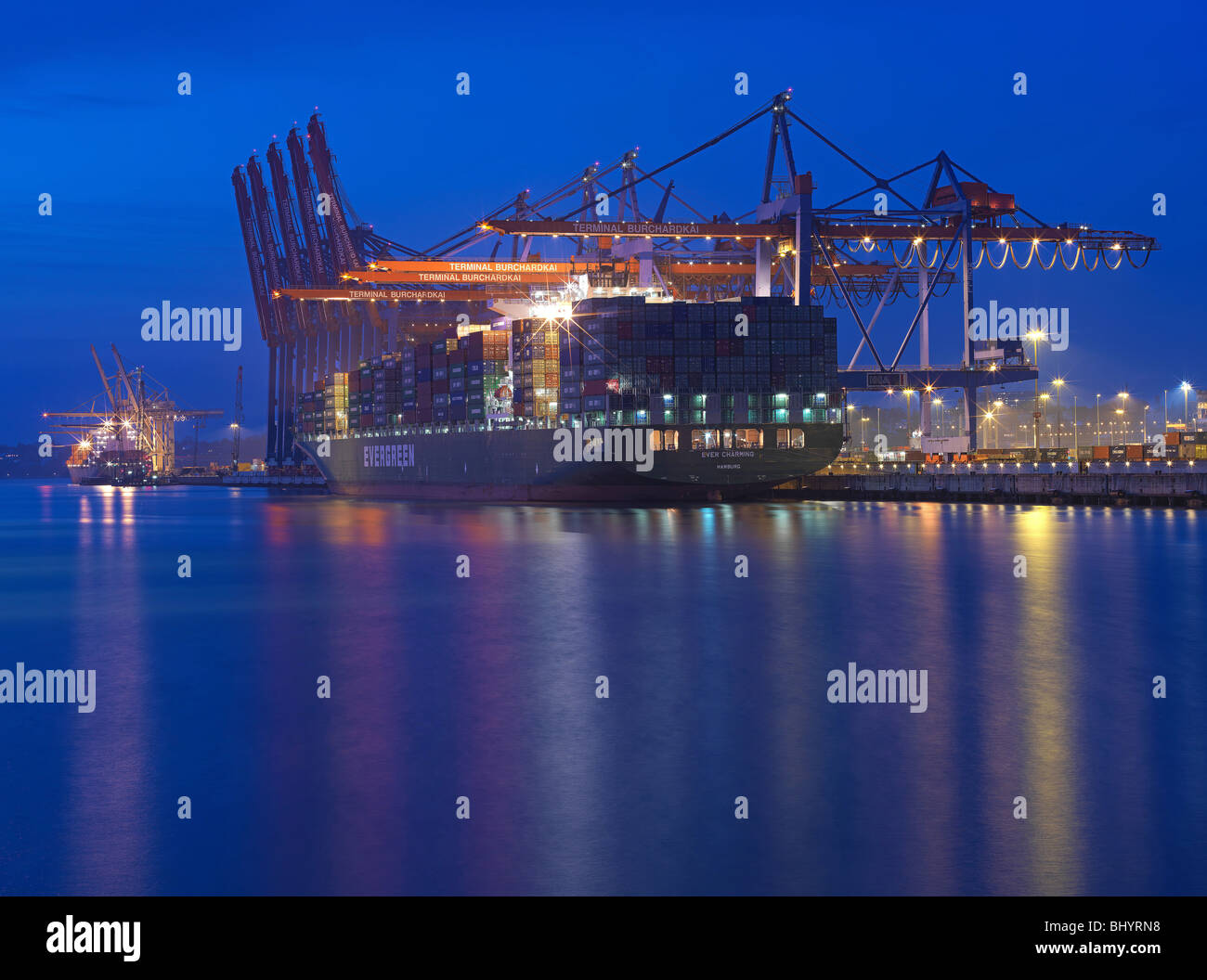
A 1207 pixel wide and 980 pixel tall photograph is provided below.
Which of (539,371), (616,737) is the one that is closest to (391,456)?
(539,371)

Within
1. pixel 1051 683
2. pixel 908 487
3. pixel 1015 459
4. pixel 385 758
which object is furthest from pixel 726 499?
pixel 385 758

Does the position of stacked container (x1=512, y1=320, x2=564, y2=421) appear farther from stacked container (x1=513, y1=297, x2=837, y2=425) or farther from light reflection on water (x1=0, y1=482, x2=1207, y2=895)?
light reflection on water (x1=0, y1=482, x2=1207, y2=895)

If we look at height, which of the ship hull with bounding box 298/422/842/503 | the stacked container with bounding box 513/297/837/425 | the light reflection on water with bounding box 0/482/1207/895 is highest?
the stacked container with bounding box 513/297/837/425

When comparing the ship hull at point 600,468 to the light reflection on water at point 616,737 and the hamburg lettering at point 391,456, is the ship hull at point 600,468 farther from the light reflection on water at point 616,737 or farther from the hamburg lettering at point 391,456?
the light reflection on water at point 616,737

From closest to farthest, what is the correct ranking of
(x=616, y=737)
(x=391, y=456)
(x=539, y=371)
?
(x=616, y=737) < (x=539, y=371) < (x=391, y=456)

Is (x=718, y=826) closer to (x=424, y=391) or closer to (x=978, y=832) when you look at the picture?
(x=978, y=832)

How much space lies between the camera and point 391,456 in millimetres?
96812

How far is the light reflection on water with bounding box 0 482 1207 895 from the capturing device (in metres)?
8.79

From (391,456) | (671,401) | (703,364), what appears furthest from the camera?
(391,456)

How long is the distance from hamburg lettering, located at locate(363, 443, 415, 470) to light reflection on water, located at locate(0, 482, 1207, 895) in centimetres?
6136

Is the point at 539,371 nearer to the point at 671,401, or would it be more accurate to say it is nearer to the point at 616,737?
the point at 671,401

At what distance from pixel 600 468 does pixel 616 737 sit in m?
55.7

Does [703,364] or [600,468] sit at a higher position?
[703,364]

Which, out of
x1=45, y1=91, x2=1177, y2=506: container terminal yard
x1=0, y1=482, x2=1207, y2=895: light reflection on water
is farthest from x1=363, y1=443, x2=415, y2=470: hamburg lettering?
x1=0, y1=482, x2=1207, y2=895: light reflection on water
